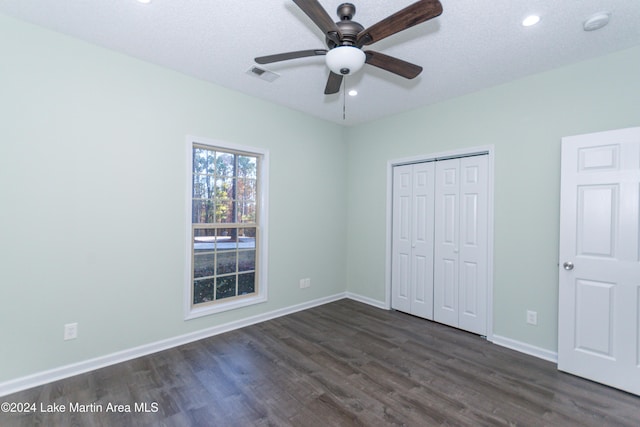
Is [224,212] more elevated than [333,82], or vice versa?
[333,82]

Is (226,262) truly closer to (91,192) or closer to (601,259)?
(91,192)

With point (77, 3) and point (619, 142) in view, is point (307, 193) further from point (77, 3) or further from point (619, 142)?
point (619, 142)

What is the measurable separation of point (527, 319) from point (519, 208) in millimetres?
1137

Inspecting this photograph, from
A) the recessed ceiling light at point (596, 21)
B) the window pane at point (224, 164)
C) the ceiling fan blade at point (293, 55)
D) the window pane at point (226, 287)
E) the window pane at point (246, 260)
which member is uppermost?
the recessed ceiling light at point (596, 21)

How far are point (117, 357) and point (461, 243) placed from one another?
12.4 ft

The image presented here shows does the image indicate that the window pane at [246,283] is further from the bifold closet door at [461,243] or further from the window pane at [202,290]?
the bifold closet door at [461,243]

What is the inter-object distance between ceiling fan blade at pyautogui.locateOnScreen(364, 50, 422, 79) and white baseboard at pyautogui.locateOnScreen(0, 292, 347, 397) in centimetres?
309

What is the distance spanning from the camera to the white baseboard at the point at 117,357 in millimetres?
2248

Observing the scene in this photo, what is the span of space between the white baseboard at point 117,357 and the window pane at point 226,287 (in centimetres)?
34

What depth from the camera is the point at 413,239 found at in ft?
13.2

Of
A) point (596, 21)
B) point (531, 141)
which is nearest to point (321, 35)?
point (596, 21)

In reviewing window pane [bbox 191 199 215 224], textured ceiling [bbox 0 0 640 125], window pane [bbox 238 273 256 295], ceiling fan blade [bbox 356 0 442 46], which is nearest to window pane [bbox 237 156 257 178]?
window pane [bbox 191 199 215 224]

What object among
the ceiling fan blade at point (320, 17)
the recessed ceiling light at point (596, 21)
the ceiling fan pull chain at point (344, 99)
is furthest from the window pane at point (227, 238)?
the recessed ceiling light at point (596, 21)

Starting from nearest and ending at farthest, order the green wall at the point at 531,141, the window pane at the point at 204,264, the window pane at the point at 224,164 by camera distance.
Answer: the green wall at the point at 531,141 < the window pane at the point at 204,264 < the window pane at the point at 224,164
